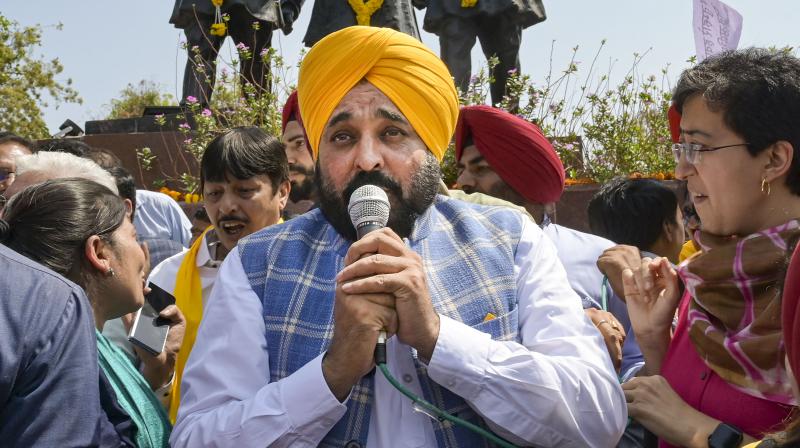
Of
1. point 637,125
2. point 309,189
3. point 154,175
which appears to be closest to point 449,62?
point 637,125

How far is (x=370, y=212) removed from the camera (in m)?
2.12

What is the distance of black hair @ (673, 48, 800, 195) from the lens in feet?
7.70

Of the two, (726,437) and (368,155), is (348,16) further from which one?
(726,437)

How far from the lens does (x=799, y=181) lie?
2.35 metres

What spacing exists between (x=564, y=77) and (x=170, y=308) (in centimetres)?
687

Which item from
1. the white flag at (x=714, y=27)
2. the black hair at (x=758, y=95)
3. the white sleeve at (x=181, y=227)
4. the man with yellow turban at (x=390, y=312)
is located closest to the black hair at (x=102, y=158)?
the white sleeve at (x=181, y=227)

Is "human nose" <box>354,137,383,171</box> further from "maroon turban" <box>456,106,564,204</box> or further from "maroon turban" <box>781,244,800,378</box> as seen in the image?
"maroon turban" <box>456,106,564,204</box>

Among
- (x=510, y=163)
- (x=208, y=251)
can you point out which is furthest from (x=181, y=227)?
(x=510, y=163)

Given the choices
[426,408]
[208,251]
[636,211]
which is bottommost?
[208,251]

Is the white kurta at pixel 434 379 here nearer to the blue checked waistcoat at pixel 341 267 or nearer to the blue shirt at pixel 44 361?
the blue checked waistcoat at pixel 341 267

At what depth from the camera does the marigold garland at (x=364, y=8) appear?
9461mm

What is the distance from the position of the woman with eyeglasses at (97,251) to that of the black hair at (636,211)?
215cm

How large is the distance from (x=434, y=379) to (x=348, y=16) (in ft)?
25.6

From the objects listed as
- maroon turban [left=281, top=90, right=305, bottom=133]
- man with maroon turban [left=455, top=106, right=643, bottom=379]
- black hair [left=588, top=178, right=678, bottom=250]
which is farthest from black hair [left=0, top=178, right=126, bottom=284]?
maroon turban [left=281, top=90, right=305, bottom=133]
